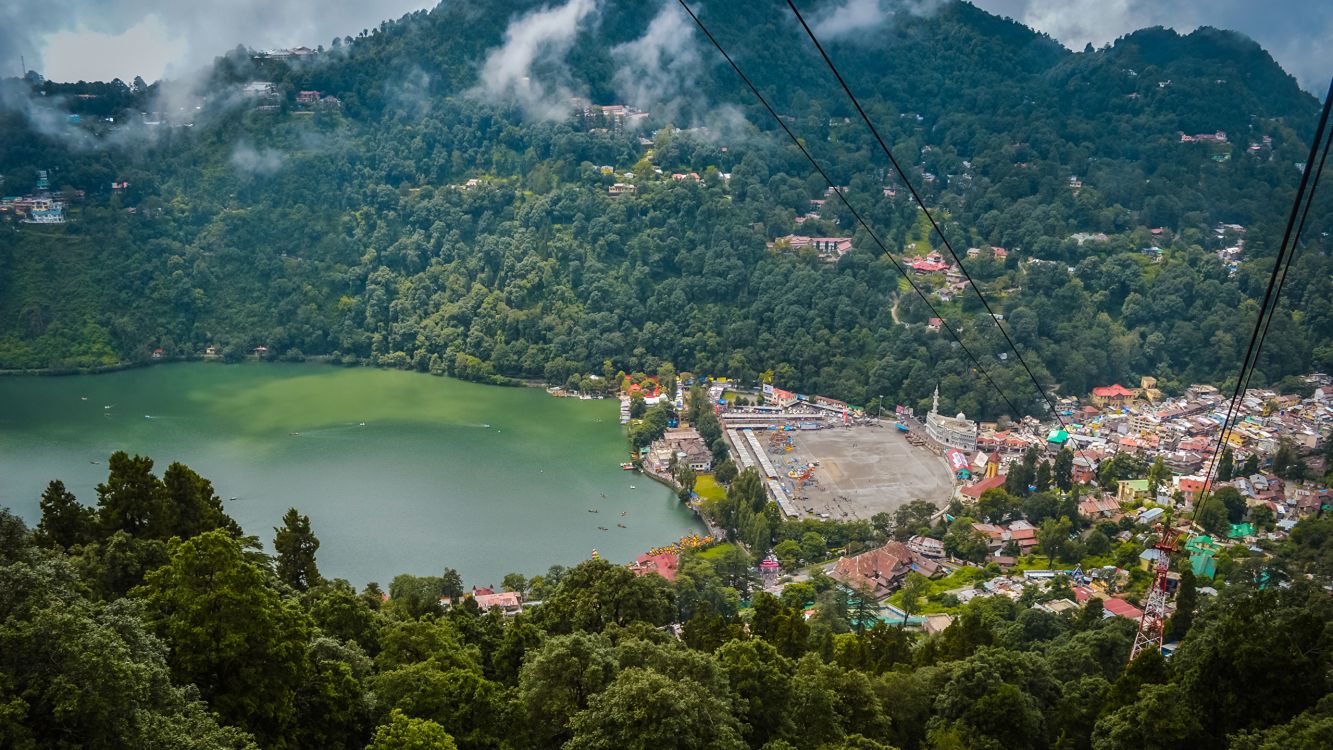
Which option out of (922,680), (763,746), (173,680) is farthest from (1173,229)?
(173,680)

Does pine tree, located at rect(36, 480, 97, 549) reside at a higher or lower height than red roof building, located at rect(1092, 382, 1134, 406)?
lower

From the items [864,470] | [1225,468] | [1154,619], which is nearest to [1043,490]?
[1225,468]

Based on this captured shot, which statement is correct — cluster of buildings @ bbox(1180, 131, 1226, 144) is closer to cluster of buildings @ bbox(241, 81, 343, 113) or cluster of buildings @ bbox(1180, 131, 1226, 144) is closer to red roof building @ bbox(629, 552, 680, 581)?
red roof building @ bbox(629, 552, 680, 581)

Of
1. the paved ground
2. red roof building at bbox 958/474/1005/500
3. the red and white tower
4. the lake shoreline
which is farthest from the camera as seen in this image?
the lake shoreline

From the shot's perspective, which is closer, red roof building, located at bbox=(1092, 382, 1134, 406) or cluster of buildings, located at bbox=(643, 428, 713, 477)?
cluster of buildings, located at bbox=(643, 428, 713, 477)

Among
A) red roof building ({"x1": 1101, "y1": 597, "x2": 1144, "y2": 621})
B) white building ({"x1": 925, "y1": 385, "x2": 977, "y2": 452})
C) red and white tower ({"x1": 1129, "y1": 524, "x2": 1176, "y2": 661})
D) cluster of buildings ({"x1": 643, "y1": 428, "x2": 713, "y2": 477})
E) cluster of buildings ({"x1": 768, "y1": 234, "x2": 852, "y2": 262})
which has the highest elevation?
cluster of buildings ({"x1": 768, "y1": 234, "x2": 852, "y2": 262})

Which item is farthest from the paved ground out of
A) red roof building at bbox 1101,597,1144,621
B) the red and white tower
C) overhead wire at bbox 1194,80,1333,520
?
the red and white tower

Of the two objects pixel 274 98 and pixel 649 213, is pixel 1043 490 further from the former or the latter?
pixel 274 98

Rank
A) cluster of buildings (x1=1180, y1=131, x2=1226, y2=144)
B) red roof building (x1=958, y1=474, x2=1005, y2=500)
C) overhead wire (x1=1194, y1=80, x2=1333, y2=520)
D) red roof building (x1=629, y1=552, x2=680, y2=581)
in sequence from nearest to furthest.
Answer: overhead wire (x1=1194, y1=80, x2=1333, y2=520) < red roof building (x1=629, y1=552, x2=680, y2=581) < red roof building (x1=958, y1=474, x2=1005, y2=500) < cluster of buildings (x1=1180, y1=131, x2=1226, y2=144)
